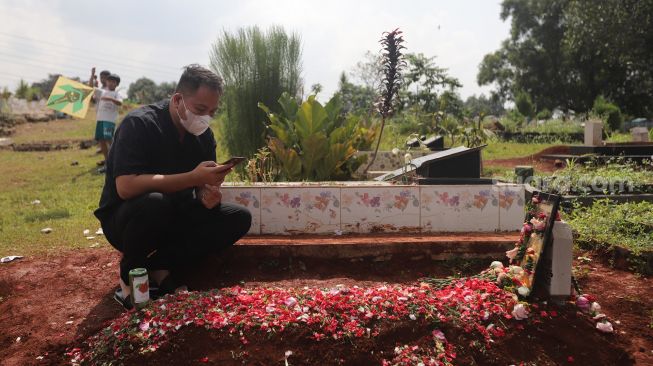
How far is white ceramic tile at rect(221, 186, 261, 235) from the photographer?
12.2ft

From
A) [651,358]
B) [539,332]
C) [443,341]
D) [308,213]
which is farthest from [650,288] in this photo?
[308,213]

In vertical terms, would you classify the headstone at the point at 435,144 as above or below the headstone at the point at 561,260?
above

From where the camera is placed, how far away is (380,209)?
378cm

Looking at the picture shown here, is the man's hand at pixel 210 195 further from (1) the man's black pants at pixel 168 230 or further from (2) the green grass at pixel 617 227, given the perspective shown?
(2) the green grass at pixel 617 227

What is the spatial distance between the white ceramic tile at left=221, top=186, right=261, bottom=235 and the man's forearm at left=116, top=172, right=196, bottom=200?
1.07 metres

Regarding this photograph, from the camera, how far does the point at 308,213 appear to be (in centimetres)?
376

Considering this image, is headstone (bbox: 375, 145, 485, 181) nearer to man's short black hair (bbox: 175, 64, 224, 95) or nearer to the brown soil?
man's short black hair (bbox: 175, 64, 224, 95)

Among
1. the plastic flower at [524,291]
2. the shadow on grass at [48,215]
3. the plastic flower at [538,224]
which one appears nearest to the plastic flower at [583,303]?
the plastic flower at [524,291]

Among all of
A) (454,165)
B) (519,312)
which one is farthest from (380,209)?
(519,312)

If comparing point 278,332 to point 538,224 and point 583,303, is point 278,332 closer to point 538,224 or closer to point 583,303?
point 538,224

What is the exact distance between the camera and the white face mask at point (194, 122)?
111 inches

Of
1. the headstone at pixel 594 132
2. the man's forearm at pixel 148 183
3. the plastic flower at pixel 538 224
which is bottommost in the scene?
the plastic flower at pixel 538 224

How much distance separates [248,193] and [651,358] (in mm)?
2628

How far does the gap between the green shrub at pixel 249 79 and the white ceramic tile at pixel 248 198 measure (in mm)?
3092
